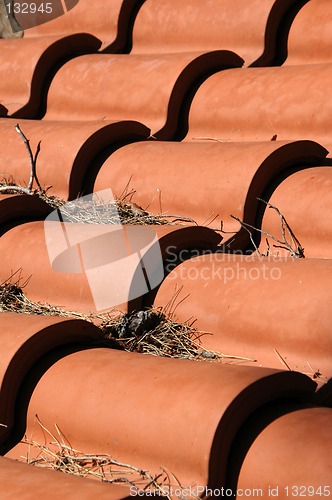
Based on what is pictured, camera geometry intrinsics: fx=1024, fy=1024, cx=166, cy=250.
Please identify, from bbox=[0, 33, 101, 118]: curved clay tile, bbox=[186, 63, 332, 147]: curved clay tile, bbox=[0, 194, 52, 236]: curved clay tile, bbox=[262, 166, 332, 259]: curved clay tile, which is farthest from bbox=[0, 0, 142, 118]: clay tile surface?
bbox=[262, 166, 332, 259]: curved clay tile

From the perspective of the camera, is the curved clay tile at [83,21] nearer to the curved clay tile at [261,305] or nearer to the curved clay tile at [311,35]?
the curved clay tile at [311,35]

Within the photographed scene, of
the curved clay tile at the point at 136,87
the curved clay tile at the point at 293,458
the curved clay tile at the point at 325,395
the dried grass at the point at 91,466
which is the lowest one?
the dried grass at the point at 91,466

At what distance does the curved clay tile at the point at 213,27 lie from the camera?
3645 millimetres

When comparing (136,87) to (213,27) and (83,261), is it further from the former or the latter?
(83,261)

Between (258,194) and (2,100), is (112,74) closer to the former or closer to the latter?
(2,100)

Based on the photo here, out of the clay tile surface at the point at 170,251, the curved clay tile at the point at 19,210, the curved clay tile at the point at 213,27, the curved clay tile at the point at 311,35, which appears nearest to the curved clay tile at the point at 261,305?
the clay tile surface at the point at 170,251

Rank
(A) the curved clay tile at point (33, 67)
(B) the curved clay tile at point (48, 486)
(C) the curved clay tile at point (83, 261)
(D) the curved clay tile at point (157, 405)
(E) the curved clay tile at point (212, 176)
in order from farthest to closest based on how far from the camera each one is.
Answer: (A) the curved clay tile at point (33, 67) < (E) the curved clay tile at point (212, 176) < (C) the curved clay tile at point (83, 261) < (D) the curved clay tile at point (157, 405) < (B) the curved clay tile at point (48, 486)

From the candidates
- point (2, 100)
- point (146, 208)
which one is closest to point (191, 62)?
point (146, 208)

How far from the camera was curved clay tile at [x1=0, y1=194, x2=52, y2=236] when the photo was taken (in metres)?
3.14

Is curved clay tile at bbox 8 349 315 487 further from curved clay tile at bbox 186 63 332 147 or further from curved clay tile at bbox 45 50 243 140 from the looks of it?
curved clay tile at bbox 45 50 243 140

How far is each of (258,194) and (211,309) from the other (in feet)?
1.68

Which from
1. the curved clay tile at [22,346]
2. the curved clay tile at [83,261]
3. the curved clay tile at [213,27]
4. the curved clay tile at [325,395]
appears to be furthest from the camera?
the curved clay tile at [213,27]

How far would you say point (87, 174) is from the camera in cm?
343

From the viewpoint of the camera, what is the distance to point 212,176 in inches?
119
